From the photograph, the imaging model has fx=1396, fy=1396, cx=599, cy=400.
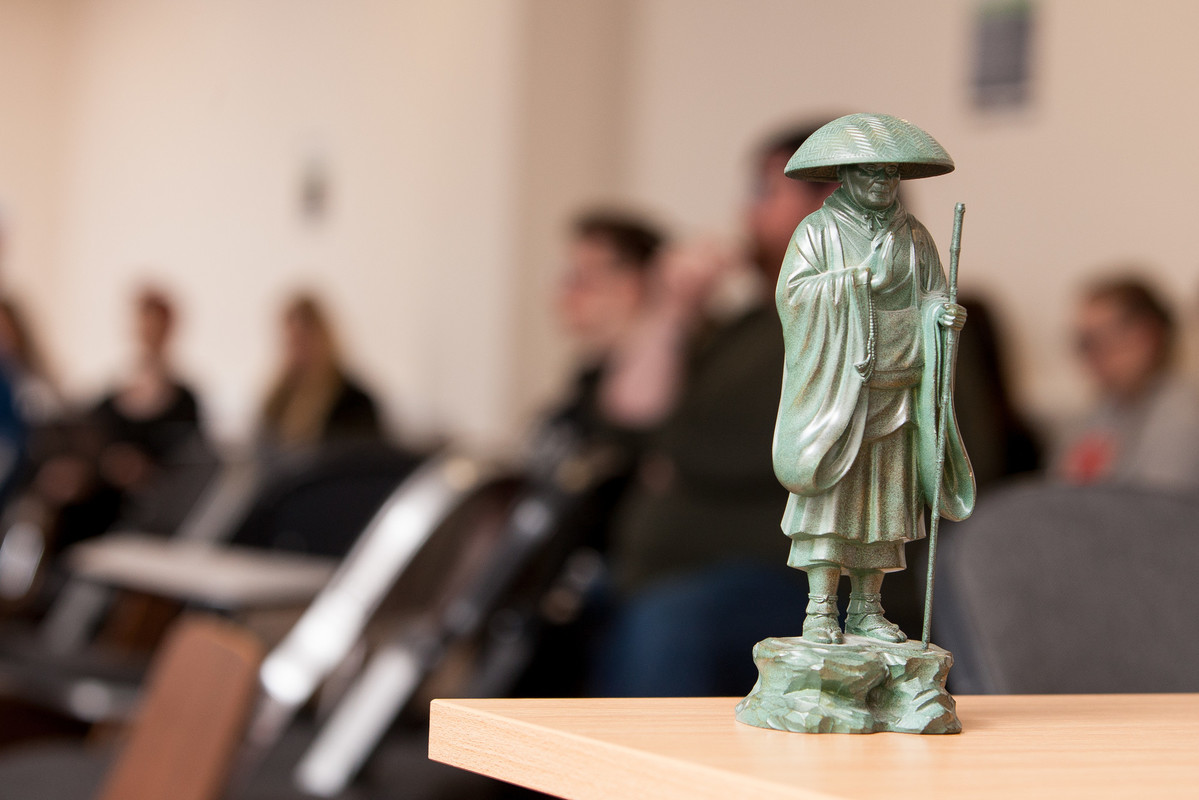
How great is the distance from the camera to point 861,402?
693 mm

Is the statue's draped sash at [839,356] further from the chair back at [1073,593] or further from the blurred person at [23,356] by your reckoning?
the blurred person at [23,356]

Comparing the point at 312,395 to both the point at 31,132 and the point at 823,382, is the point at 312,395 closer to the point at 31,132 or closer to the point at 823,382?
the point at 31,132

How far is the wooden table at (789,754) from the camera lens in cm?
52

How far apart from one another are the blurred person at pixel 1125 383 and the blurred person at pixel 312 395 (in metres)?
3.09

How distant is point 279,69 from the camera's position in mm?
7125

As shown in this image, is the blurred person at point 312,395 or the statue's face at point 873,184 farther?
the blurred person at point 312,395

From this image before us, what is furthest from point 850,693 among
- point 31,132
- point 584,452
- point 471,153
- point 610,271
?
point 31,132

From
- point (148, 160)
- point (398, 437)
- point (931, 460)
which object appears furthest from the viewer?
point (148, 160)

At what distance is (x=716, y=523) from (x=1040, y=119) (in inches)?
88.3

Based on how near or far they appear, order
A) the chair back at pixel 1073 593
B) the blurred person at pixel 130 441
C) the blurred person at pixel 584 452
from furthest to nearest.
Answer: the blurred person at pixel 130 441 < the blurred person at pixel 584 452 < the chair back at pixel 1073 593

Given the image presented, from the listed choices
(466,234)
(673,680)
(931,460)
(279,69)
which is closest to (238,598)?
(673,680)

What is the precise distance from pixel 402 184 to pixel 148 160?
9.73 ft

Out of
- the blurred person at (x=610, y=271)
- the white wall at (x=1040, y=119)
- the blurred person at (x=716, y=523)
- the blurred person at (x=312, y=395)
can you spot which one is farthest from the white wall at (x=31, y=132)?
the blurred person at (x=716, y=523)

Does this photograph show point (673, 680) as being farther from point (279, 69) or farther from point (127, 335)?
point (127, 335)
